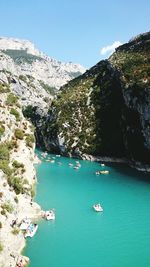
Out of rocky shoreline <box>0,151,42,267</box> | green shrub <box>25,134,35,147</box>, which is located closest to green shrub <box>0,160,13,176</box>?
rocky shoreline <box>0,151,42,267</box>

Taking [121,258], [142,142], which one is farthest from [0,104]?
[142,142]

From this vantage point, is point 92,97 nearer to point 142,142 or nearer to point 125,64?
point 125,64

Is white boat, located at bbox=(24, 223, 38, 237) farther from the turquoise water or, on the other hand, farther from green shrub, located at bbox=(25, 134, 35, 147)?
green shrub, located at bbox=(25, 134, 35, 147)

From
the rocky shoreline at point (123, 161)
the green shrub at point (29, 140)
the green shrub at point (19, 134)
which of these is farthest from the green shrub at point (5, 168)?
the rocky shoreline at point (123, 161)

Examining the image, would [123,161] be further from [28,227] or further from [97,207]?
[28,227]

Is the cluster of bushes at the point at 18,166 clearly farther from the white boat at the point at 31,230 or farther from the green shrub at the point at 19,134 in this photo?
the white boat at the point at 31,230

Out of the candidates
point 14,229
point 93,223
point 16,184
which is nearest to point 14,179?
point 16,184
